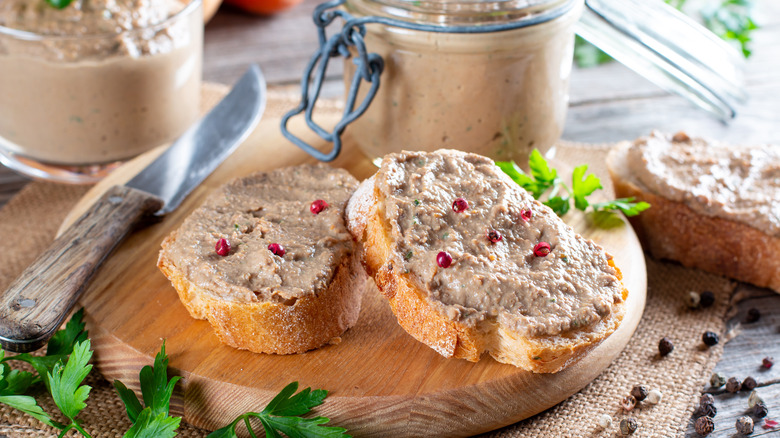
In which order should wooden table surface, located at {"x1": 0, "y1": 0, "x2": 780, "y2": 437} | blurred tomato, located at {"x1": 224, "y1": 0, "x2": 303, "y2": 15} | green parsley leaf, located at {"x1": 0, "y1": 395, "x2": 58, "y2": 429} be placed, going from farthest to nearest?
1. blurred tomato, located at {"x1": 224, "y1": 0, "x2": 303, "y2": 15}
2. wooden table surface, located at {"x1": 0, "y1": 0, "x2": 780, "y2": 437}
3. green parsley leaf, located at {"x1": 0, "y1": 395, "x2": 58, "y2": 429}

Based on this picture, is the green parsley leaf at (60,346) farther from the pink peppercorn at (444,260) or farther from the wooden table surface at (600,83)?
the wooden table surface at (600,83)

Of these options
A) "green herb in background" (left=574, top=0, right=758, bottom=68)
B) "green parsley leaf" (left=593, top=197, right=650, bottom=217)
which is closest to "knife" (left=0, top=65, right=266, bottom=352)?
"green parsley leaf" (left=593, top=197, right=650, bottom=217)

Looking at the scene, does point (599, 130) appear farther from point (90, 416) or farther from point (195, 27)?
point (90, 416)

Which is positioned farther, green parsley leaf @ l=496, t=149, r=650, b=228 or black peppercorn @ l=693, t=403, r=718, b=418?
green parsley leaf @ l=496, t=149, r=650, b=228

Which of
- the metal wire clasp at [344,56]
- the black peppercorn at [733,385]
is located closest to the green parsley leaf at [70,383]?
the metal wire clasp at [344,56]

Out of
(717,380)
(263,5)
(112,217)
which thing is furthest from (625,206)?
(263,5)

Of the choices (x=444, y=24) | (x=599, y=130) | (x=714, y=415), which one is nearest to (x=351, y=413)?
(x=714, y=415)

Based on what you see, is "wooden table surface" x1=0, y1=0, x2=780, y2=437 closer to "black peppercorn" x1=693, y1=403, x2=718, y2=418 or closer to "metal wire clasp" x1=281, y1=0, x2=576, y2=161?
"metal wire clasp" x1=281, y1=0, x2=576, y2=161
